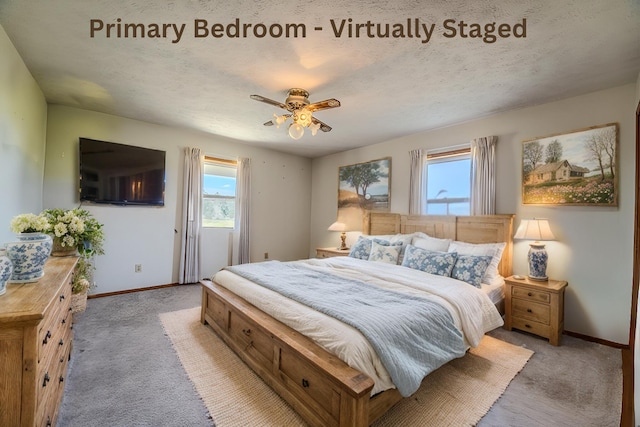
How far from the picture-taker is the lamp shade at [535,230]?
288cm

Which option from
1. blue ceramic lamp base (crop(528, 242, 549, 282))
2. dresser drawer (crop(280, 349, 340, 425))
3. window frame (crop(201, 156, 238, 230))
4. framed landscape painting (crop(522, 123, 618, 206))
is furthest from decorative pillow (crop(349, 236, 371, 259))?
window frame (crop(201, 156, 238, 230))

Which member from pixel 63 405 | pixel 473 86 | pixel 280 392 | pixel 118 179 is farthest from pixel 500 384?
pixel 118 179

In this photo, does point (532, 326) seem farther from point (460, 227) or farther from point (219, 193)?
point (219, 193)

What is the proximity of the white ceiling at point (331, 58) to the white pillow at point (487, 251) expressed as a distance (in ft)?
5.55

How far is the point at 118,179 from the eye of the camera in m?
3.92

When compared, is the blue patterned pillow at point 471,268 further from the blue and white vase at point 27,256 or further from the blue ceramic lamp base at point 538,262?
the blue and white vase at point 27,256

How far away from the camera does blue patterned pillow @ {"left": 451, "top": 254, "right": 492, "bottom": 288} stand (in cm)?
276

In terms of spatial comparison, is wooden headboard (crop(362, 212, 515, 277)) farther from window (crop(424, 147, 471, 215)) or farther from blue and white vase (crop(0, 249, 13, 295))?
blue and white vase (crop(0, 249, 13, 295))

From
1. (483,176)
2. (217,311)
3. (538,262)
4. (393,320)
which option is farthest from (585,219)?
(217,311)

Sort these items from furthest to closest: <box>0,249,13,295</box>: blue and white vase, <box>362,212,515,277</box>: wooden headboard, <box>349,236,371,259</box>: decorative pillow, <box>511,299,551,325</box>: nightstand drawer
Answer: <box>349,236,371,259</box>: decorative pillow
<box>362,212,515,277</box>: wooden headboard
<box>511,299,551,325</box>: nightstand drawer
<box>0,249,13,295</box>: blue and white vase

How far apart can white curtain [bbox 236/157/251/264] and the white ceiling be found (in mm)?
1577

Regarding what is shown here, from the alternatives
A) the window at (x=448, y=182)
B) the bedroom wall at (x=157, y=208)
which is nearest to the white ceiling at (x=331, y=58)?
the bedroom wall at (x=157, y=208)

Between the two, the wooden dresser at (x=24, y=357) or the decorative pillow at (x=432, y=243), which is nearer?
the wooden dresser at (x=24, y=357)

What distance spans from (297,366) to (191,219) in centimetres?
363
